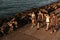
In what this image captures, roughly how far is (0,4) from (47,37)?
30.4 m

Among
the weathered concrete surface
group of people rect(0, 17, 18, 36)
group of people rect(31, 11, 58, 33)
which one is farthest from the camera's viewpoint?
group of people rect(0, 17, 18, 36)

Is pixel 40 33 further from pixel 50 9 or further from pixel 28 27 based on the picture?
pixel 50 9

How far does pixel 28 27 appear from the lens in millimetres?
23141

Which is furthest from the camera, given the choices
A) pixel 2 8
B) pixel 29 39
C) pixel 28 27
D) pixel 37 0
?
pixel 37 0

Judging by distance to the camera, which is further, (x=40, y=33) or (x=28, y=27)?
(x=28, y=27)

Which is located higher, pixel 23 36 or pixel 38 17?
pixel 38 17

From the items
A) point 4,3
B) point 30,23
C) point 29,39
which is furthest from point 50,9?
point 4,3

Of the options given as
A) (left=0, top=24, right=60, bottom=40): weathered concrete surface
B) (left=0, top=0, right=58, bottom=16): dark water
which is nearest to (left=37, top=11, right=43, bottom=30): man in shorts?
(left=0, top=24, right=60, bottom=40): weathered concrete surface

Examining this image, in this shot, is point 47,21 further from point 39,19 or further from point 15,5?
point 15,5

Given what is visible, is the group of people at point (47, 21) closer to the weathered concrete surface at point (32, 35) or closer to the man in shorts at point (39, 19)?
the man in shorts at point (39, 19)

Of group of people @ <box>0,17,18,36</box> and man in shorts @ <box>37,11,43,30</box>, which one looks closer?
group of people @ <box>0,17,18,36</box>

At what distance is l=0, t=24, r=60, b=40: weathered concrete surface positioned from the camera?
20.2 meters

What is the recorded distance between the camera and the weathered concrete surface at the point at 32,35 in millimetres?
20211

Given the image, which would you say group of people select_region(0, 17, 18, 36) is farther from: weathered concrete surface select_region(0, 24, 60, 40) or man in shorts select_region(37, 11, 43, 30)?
man in shorts select_region(37, 11, 43, 30)
